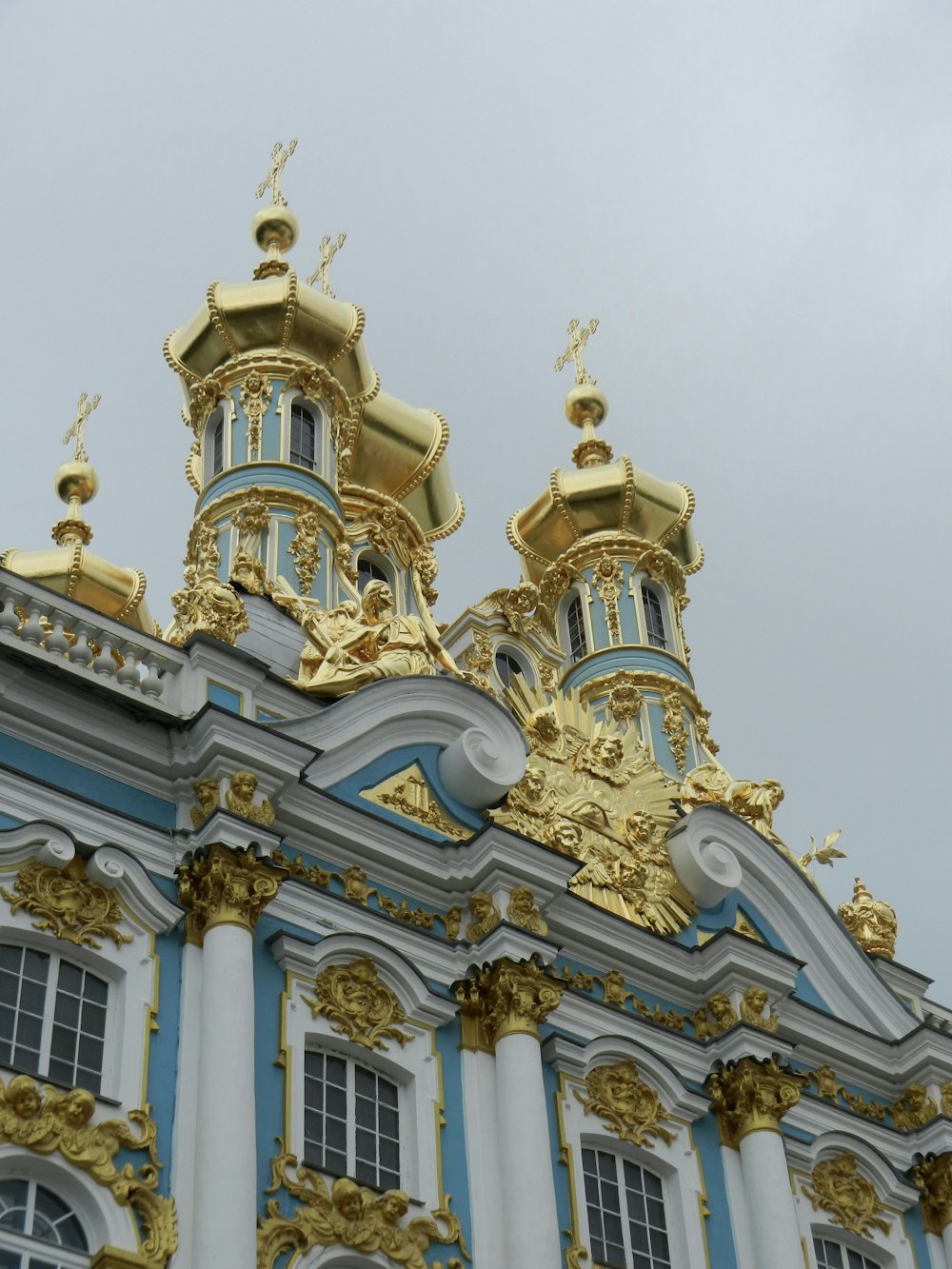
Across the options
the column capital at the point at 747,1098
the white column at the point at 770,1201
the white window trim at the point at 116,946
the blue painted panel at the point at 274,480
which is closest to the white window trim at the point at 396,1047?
the white window trim at the point at 116,946

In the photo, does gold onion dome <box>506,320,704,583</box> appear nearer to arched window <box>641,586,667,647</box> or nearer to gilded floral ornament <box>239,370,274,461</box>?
arched window <box>641,586,667,647</box>

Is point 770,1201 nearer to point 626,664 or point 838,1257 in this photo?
point 838,1257

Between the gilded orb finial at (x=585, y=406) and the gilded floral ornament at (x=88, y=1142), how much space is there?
17.1 meters

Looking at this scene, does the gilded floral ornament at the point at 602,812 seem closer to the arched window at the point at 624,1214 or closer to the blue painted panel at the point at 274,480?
the arched window at the point at 624,1214

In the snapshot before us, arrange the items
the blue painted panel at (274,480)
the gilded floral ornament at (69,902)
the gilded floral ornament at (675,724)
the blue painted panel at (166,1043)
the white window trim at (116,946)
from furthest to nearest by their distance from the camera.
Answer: the gilded floral ornament at (675,724)
the blue painted panel at (274,480)
the gilded floral ornament at (69,902)
the white window trim at (116,946)
the blue painted panel at (166,1043)

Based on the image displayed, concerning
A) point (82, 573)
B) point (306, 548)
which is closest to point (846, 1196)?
point (306, 548)

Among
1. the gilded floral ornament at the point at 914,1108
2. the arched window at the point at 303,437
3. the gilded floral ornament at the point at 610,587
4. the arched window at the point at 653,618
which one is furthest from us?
Result: the arched window at the point at 653,618

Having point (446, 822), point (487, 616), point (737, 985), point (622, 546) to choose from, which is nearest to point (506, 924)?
point (446, 822)

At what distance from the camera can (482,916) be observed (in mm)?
17203

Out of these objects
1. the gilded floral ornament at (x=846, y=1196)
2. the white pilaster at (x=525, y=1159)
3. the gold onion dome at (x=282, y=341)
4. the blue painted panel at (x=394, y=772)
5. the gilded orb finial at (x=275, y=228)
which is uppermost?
the gilded orb finial at (x=275, y=228)

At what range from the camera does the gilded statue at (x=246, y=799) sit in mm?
16125

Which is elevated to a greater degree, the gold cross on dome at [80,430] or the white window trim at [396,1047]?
the gold cross on dome at [80,430]

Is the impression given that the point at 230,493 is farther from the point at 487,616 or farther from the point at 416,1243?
the point at 416,1243

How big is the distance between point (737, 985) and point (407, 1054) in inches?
138
